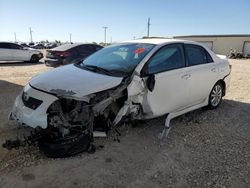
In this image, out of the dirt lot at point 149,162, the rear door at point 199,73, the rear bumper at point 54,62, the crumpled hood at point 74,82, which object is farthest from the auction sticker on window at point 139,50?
the rear bumper at point 54,62

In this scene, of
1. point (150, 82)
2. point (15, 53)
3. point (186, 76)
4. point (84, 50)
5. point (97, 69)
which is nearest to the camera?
point (150, 82)

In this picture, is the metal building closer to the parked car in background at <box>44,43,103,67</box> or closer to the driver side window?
the parked car in background at <box>44,43,103,67</box>

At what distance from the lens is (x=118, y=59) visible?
15.9 ft

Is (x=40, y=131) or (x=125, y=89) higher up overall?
(x=125, y=89)

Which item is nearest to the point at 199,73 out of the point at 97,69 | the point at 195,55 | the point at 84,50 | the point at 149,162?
the point at 195,55

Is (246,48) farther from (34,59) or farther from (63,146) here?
(63,146)

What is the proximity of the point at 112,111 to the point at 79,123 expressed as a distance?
68 cm

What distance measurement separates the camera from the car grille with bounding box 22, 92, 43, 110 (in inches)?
151

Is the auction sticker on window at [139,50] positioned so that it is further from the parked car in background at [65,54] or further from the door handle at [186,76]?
the parked car in background at [65,54]

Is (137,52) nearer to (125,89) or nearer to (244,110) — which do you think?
(125,89)

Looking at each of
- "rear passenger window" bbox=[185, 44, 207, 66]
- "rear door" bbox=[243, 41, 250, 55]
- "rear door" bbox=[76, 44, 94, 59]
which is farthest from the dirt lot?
"rear door" bbox=[243, 41, 250, 55]

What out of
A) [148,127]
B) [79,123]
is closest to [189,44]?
[148,127]

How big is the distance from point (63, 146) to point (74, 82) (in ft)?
3.11

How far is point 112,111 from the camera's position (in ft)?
14.3
